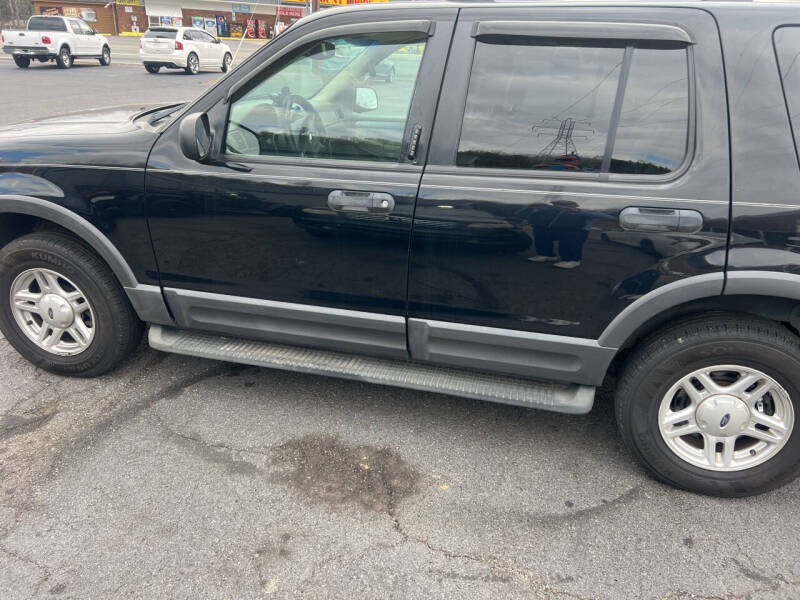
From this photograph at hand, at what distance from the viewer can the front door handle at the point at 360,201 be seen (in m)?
2.57

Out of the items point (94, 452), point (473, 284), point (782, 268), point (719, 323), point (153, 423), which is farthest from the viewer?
point (153, 423)

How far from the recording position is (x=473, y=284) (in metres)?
2.58

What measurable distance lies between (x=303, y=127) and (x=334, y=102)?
0.61ft

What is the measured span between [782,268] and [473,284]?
3.81ft

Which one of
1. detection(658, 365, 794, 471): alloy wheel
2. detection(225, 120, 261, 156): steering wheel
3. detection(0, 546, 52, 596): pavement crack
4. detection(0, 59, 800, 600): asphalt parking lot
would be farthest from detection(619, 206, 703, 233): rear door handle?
detection(0, 546, 52, 596): pavement crack

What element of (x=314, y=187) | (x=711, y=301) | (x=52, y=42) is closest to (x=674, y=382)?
(x=711, y=301)

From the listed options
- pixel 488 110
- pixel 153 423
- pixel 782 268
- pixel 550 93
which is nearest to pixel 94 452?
pixel 153 423

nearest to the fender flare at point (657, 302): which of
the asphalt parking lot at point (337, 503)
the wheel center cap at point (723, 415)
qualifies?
the wheel center cap at point (723, 415)

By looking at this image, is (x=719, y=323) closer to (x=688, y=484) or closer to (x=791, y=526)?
(x=688, y=484)

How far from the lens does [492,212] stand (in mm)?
2459

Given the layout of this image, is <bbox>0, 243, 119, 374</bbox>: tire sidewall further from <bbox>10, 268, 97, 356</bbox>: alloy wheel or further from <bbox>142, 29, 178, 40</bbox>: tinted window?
<bbox>142, 29, 178, 40</bbox>: tinted window

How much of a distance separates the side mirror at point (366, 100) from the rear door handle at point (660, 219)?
120cm

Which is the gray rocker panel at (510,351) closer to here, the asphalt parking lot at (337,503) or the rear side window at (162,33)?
the asphalt parking lot at (337,503)

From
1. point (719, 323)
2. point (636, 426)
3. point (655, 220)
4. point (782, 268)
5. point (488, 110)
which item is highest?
point (488, 110)
